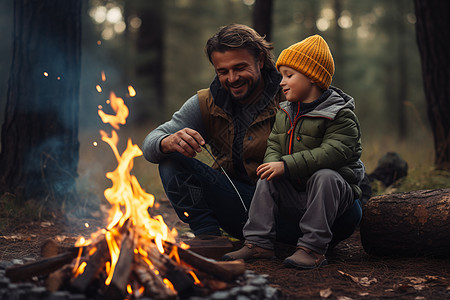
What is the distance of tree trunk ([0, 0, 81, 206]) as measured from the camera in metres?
4.90

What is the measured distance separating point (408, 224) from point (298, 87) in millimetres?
1377

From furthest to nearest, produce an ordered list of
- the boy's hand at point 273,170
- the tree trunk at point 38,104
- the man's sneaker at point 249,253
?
the tree trunk at point 38,104 < the man's sneaker at point 249,253 < the boy's hand at point 273,170

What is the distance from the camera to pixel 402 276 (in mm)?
3219

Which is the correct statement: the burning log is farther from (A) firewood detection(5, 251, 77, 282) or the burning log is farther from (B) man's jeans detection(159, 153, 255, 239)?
(B) man's jeans detection(159, 153, 255, 239)

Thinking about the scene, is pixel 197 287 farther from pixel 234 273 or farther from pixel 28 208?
pixel 28 208

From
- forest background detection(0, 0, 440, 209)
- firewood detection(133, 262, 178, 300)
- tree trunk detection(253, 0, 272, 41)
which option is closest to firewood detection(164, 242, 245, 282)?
firewood detection(133, 262, 178, 300)

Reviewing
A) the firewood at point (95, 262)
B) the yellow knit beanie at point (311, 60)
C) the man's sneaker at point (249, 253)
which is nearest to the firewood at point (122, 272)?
the firewood at point (95, 262)

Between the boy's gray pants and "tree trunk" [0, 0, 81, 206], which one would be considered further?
"tree trunk" [0, 0, 81, 206]

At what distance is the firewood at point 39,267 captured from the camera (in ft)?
8.29

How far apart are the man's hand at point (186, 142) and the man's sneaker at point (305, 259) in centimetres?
101

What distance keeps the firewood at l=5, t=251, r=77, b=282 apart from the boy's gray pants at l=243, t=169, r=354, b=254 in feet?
4.18

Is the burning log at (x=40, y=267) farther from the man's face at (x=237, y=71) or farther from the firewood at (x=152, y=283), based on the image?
the man's face at (x=237, y=71)

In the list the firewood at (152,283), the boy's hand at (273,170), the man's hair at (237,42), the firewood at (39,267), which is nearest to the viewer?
the firewood at (152,283)

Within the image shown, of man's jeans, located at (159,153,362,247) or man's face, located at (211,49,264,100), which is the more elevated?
man's face, located at (211,49,264,100)
